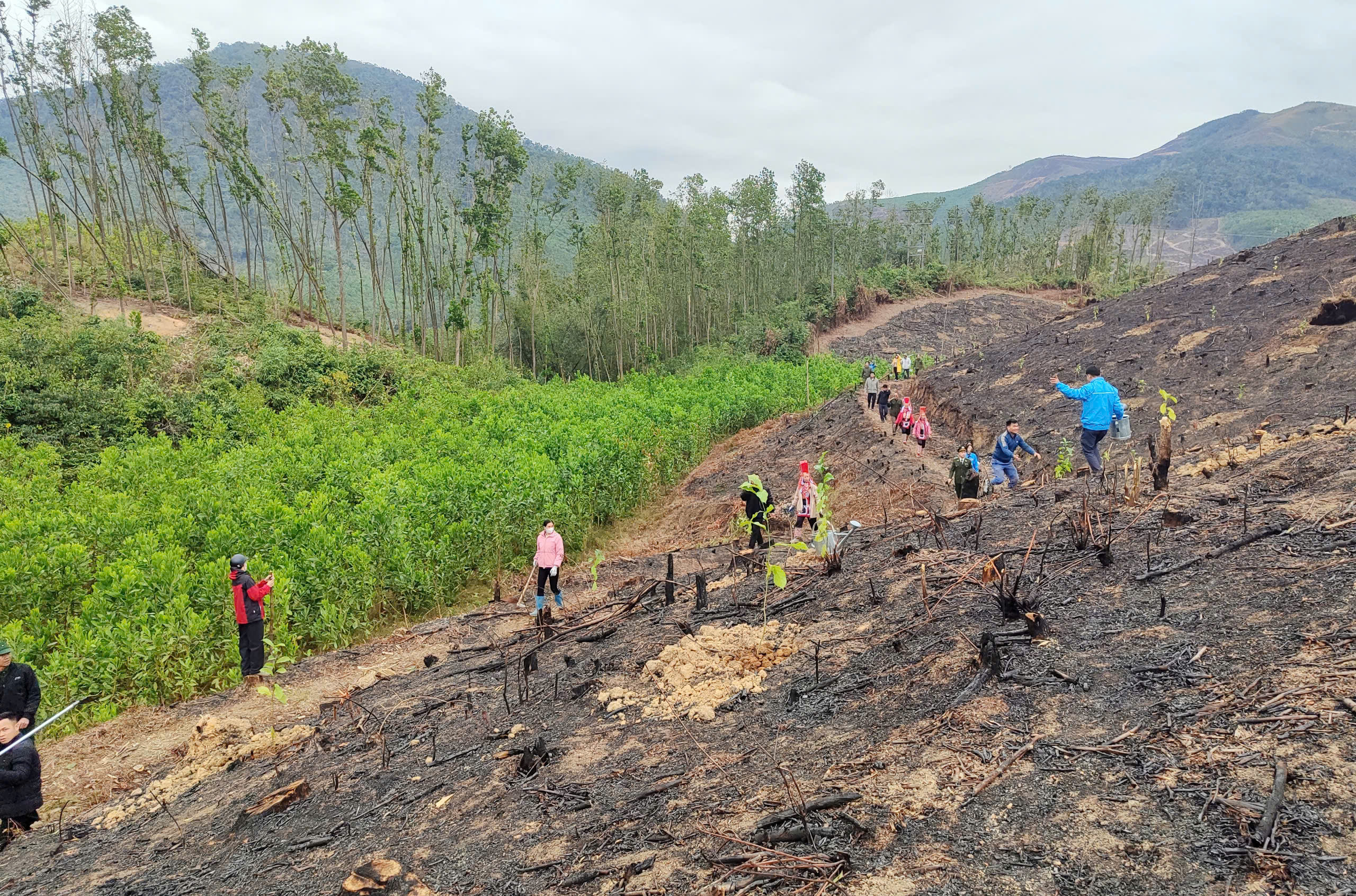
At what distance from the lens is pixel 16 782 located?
4699 millimetres

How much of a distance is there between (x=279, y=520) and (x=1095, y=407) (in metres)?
10.4

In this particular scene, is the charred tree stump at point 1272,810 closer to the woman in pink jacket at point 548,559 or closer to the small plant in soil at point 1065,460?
the woman in pink jacket at point 548,559

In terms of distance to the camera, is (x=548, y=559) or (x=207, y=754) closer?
(x=207, y=754)

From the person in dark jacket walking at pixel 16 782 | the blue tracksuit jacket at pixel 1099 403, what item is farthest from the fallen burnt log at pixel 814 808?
the blue tracksuit jacket at pixel 1099 403

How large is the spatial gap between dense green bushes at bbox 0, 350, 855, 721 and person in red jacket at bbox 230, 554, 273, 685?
1.08ft

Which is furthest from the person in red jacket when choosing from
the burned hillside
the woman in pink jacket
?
the burned hillside

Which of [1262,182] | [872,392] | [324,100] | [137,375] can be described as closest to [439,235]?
[324,100]

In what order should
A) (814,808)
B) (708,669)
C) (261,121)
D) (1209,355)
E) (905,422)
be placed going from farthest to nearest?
(261,121) → (905,422) → (1209,355) → (708,669) → (814,808)

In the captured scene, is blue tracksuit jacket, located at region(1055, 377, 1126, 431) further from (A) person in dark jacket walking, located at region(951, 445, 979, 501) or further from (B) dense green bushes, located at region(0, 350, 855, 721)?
(B) dense green bushes, located at region(0, 350, 855, 721)

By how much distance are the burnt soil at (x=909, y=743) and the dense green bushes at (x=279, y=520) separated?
3.48 ft

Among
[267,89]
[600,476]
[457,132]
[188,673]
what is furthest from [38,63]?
[457,132]

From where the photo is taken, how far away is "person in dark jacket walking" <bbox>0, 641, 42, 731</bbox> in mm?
4742

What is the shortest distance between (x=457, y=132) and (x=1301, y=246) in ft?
508

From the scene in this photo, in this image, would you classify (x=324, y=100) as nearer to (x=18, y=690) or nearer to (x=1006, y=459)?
(x=18, y=690)
